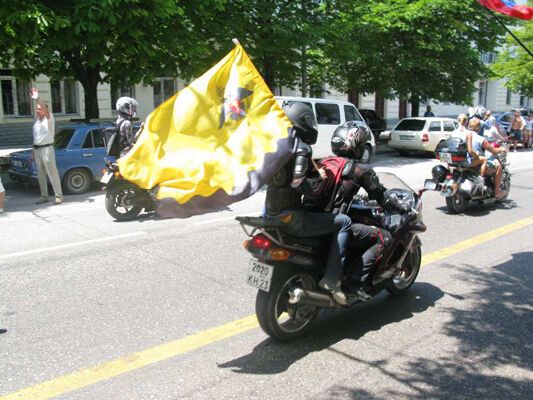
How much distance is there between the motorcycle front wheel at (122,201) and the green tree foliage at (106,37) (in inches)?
158

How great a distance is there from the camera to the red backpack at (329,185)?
13.5ft

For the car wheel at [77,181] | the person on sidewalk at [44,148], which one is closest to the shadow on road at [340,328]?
the person on sidewalk at [44,148]

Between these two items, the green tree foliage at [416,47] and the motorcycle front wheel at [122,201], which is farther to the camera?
the green tree foliage at [416,47]

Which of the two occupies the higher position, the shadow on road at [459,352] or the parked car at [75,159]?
the parked car at [75,159]

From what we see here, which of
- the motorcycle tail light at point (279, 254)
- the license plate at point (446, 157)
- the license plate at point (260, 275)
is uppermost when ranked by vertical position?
the license plate at point (446, 157)

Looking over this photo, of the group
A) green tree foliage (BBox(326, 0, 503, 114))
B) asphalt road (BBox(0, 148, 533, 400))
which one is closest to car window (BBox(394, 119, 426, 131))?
green tree foliage (BBox(326, 0, 503, 114))

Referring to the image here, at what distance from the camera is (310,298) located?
4.07m

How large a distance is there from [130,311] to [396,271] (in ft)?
7.68

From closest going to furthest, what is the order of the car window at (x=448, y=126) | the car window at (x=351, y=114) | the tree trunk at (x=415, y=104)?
the car window at (x=351, y=114), the car window at (x=448, y=126), the tree trunk at (x=415, y=104)

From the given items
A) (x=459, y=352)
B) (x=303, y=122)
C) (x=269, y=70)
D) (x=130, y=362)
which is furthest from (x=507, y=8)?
(x=269, y=70)

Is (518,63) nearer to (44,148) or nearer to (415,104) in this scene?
(415,104)

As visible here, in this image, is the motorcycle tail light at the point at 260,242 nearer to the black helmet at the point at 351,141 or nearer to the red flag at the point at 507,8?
the black helmet at the point at 351,141

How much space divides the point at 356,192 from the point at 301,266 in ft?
2.50

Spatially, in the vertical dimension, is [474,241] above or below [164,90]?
below
